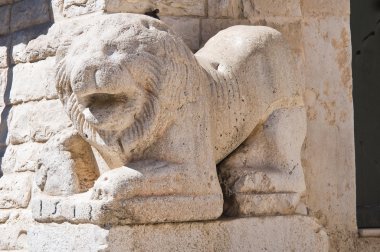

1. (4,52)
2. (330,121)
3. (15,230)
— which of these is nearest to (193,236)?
(15,230)

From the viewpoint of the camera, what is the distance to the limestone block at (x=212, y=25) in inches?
269

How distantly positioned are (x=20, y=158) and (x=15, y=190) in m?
0.22

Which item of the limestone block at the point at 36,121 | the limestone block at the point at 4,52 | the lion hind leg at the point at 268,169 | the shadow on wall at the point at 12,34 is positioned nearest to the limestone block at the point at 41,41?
the shadow on wall at the point at 12,34

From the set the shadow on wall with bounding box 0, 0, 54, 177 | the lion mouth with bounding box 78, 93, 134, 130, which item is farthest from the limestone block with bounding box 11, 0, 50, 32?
the lion mouth with bounding box 78, 93, 134, 130

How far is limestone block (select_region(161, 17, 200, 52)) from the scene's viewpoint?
671 centimetres

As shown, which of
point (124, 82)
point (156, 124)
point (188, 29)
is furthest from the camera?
point (188, 29)

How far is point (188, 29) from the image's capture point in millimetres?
6762

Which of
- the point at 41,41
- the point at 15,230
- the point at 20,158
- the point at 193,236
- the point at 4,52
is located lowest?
the point at 15,230

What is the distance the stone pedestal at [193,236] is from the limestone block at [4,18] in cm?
229

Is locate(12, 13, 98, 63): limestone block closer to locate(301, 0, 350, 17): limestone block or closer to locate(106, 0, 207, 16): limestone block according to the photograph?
locate(106, 0, 207, 16): limestone block

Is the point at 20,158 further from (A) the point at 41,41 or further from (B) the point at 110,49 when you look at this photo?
(B) the point at 110,49

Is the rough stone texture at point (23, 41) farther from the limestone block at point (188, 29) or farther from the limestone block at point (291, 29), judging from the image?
the limestone block at point (291, 29)

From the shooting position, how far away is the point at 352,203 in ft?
24.6

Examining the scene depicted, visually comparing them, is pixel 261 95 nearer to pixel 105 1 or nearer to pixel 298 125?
pixel 298 125
